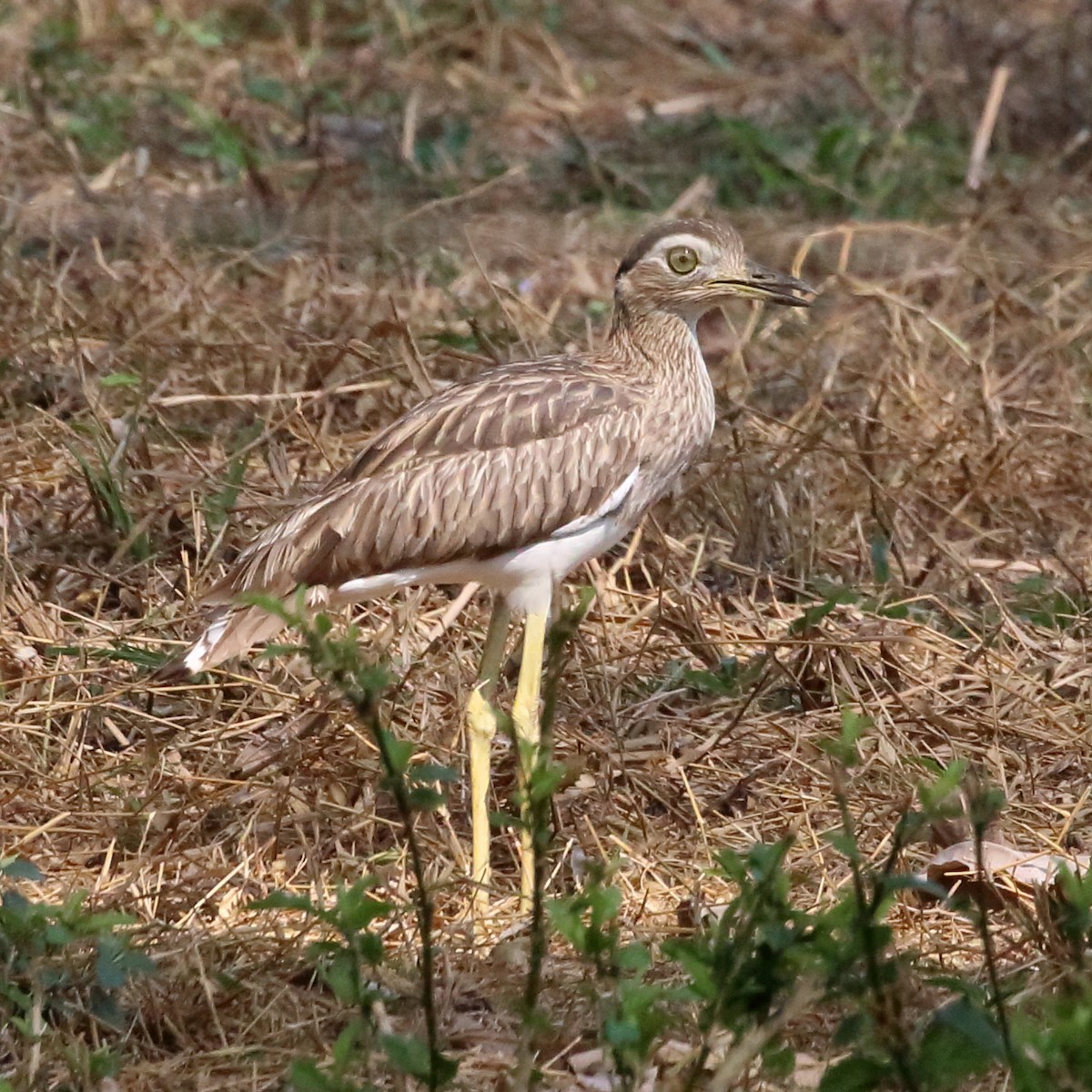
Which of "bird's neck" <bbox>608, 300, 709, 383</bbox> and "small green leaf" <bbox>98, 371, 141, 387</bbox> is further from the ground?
"bird's neck" <bbox>608, 300, 709, 383</bbox>

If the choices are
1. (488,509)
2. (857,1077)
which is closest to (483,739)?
(488,509)

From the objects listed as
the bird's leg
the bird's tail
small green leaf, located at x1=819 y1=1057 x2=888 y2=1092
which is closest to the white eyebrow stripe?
the bird's leg

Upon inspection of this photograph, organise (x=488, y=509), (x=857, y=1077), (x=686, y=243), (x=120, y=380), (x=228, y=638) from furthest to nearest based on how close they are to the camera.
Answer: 1. (x=120, y=380)
2. (x=686, y=243)
3. (x=488, y=509)
4. (x=228, y=638)
5. (x=857, y=1077)

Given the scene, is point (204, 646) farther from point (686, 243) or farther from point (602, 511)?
point (686, 243)

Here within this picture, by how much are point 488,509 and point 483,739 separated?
1.62 feet

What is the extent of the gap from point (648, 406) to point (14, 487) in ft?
5.94

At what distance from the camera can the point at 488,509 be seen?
417cm

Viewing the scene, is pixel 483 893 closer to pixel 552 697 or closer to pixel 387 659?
pixel 387 659

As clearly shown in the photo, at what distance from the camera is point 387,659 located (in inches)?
165

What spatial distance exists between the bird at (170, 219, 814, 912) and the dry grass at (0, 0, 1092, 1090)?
0.23 m

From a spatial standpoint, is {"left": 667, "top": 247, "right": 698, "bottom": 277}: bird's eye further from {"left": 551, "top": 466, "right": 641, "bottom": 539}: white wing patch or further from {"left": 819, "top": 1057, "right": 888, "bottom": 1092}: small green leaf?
{"left": 819, "top": 1057, "right": 888, "bottom": 1092}: small green leaf

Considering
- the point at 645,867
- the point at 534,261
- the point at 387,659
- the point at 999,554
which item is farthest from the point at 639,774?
the point at 534,261

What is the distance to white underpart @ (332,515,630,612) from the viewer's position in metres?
4.16

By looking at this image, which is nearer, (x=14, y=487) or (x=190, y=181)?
(x=14, y=487)
